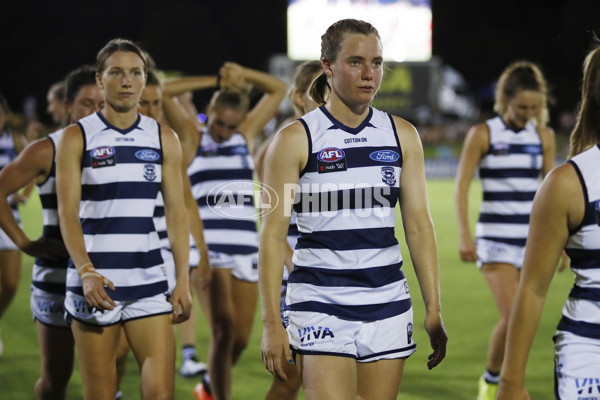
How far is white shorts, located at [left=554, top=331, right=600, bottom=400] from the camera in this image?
2.81 m

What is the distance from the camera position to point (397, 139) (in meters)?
3.58

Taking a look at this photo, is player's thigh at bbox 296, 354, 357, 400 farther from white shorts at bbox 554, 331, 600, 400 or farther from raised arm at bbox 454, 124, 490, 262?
raised arm at bbox 454, 124, 490, 262

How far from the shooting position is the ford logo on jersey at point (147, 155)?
427cm

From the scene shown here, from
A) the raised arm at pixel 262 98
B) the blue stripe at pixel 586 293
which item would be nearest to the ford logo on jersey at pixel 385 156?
the blue stripe at pixel 586 293

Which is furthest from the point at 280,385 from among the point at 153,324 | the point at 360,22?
the point at 360,22

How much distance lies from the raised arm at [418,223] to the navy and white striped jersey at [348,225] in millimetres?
79

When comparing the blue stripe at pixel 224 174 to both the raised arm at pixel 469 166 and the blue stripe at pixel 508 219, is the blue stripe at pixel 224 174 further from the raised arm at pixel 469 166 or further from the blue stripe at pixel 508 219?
the blue stripe at pixel 508 219

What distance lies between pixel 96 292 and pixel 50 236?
109 cm

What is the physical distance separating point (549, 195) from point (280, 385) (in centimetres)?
245

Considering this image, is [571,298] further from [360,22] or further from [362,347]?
[360,22]

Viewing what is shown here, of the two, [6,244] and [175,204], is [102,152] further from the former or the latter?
[6,244]

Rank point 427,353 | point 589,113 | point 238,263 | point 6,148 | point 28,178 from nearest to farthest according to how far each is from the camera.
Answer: point 589,113 → point 28,178 → point 238,263 → point 427,353 → point 6,148

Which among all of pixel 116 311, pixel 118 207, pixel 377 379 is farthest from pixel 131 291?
pixel 377 379

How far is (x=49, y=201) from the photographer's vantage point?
189 inches
